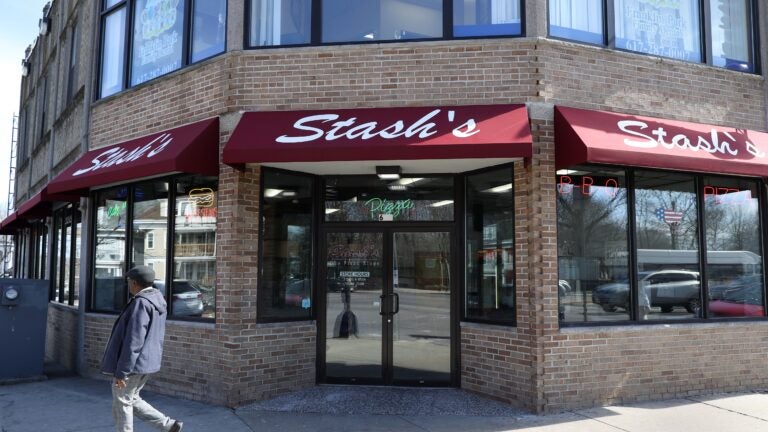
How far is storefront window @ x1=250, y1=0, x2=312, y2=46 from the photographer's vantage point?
25.8 ft

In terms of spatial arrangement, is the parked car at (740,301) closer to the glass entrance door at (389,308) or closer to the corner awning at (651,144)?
the corner awning at (651,144)

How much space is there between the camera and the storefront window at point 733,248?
8.10 meters

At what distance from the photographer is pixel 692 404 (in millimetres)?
7164

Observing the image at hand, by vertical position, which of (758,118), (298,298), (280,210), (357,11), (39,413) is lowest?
(39,413)

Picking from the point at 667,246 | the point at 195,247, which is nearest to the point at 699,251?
the point at 667,246

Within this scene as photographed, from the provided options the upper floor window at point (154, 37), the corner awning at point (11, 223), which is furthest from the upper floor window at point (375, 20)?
the corner awning at point (11, 223)

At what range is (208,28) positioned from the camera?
840 centimetres

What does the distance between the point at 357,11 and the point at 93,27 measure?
203 inches

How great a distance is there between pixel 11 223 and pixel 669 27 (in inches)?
587

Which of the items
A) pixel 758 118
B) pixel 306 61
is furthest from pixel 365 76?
pixel 758 118

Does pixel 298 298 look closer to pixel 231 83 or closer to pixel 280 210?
pixel 280 210

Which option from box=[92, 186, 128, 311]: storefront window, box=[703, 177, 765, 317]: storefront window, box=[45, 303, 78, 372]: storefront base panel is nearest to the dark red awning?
box=[92, 186, 128, 311]: storefront window

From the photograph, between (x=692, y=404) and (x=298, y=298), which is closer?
(x=692, y=404)

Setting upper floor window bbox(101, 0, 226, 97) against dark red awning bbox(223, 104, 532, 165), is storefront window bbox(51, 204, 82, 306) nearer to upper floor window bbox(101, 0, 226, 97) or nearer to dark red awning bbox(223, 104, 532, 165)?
upper floor window bbox(101, 0, 226, 97)
